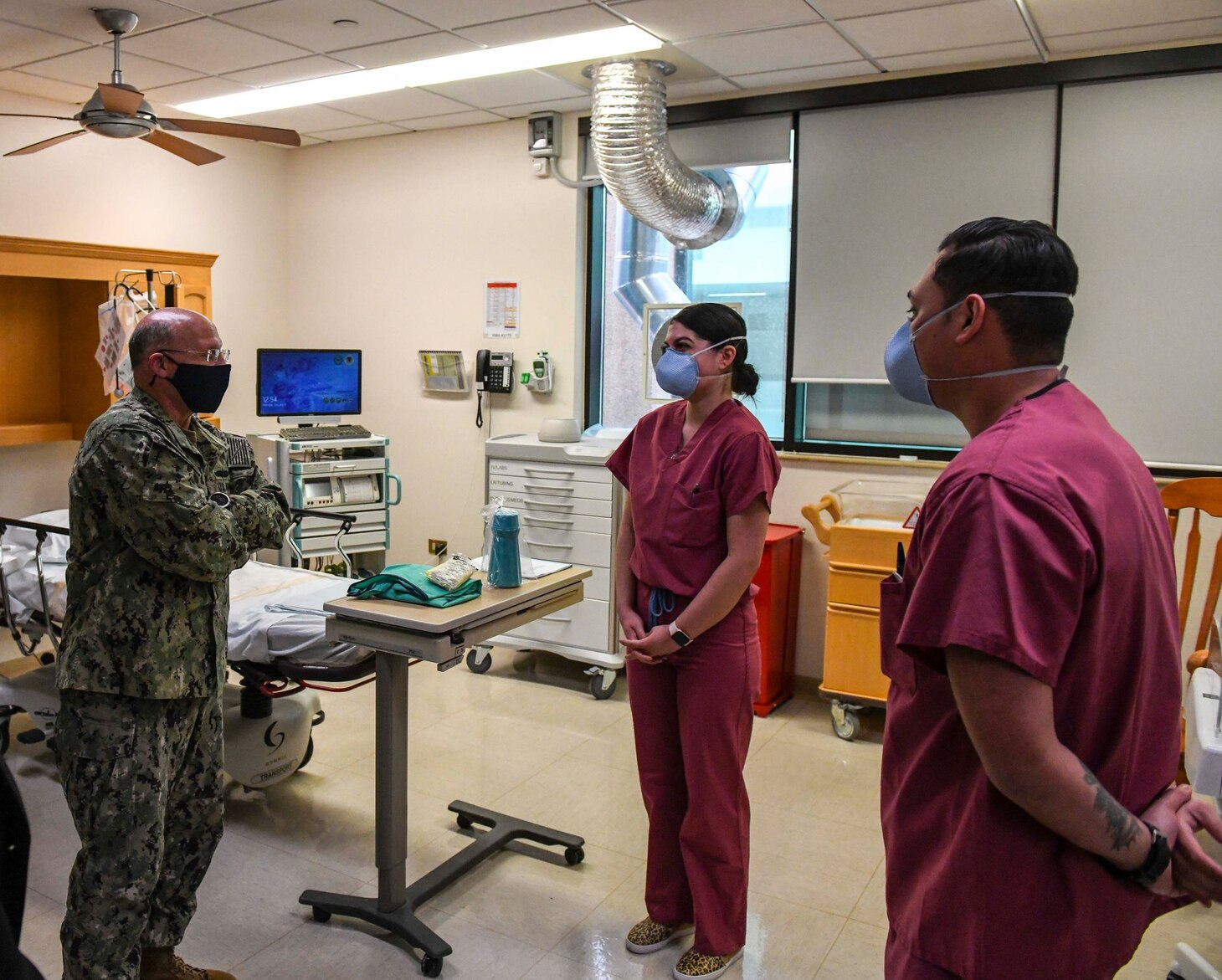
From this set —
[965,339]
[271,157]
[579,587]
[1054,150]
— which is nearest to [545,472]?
[579,587]

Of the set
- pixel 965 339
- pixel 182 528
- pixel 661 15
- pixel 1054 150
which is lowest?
pixel 182 528

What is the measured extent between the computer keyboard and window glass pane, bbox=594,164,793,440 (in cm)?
128

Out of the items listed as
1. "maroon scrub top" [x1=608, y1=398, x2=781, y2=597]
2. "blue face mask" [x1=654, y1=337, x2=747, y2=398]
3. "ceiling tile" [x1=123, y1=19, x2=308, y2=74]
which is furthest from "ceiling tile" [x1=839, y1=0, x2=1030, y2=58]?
"ceiling tile" [x1=123, y1=19, x2=308, y2=74]

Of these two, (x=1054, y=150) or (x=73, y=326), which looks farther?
(x=73, y=326)

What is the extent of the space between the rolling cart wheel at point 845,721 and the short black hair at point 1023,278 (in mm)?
2877

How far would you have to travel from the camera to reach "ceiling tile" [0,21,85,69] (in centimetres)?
358

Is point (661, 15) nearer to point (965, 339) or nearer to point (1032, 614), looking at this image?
point (965, 339)

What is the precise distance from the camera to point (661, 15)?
10.8ft

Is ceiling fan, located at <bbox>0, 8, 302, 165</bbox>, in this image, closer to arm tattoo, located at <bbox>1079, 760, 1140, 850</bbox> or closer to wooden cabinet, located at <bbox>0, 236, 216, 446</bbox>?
wooden cabinet, located at <bbox>0, 236, 216, 446</bbox>

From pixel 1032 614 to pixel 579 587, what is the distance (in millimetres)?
1890

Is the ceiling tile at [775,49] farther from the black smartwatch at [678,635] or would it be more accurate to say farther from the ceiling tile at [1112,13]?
the black smartwatch at [678,635]

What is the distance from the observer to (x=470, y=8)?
129 inches

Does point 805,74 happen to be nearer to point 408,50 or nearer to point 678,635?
point 408,50

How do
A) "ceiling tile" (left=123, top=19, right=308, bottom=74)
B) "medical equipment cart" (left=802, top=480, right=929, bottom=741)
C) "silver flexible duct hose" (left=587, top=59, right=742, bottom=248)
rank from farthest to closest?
"silver flexible duct hose" (left=587, top=59, right=742, bottom=248)
"medical equipment cart" (left=802, top=480, right=929, bottom=741)
"ceiling tile" (left=123, top=19, right=308, bottom=74)
